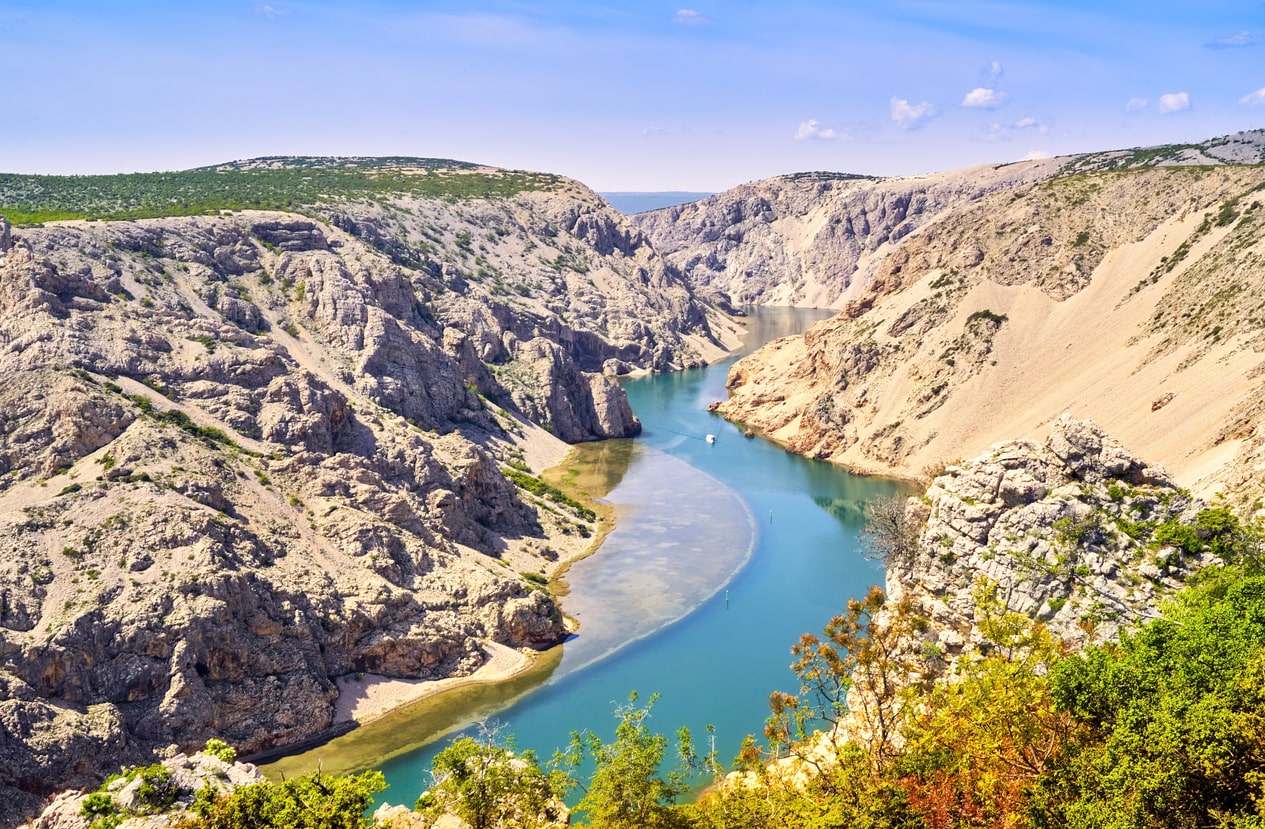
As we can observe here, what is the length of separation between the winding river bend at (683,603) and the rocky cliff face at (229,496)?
12.8 ft

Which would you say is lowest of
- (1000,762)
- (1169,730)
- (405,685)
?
(405,685)

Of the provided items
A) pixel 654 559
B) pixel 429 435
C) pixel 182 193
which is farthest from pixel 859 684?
pixel 182 193

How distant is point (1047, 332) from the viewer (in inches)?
4353

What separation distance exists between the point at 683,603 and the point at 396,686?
21.6 metres

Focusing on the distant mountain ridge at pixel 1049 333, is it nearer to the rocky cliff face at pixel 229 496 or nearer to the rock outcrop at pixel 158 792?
the rocky cliff face at pixel 229 496

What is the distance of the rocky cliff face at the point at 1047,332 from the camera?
88375mm

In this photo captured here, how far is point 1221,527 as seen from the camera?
40562mm

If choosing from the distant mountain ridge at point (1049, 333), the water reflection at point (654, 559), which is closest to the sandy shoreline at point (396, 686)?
the water reflection at point (654, 559)

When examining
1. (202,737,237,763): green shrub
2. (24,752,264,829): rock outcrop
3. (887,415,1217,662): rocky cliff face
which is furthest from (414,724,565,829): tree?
(887,415,1217,662): rocky cliff face

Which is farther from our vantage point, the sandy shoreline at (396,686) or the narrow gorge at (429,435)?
the sandy shoreline at (396,686)

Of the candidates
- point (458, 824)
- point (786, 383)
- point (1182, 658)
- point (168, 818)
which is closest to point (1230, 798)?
point (1182, 658)

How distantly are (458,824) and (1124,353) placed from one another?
3435 inches

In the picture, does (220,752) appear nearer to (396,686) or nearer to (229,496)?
(396,686)

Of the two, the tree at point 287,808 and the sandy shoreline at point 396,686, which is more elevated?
the tree at point 287,808
